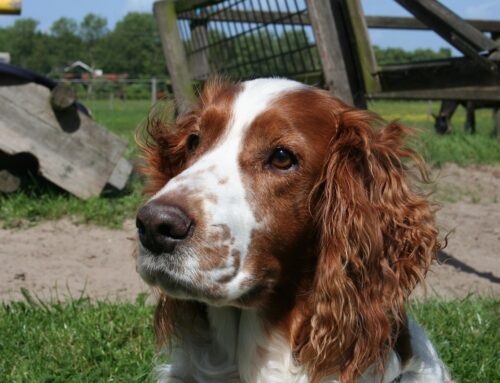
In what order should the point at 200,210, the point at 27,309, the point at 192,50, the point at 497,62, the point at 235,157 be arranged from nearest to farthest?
the point at 200,210 → the point at 235,157 → the point at 27,309 → the point at 497,62 → the point at 192,50

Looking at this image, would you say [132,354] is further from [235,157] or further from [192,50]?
[192,50]

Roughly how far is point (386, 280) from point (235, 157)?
2.25 feet

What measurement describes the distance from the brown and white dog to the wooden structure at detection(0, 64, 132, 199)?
13.3 ft

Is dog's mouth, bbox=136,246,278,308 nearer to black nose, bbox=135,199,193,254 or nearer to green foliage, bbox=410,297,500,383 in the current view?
black nose, bbox=135,199,193,254

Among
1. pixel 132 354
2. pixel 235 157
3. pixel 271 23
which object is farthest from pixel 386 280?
pixel 271 23

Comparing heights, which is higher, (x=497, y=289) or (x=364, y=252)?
(x=364, y=252)

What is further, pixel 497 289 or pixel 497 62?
pixel 497 289

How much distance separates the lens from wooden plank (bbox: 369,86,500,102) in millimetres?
4961

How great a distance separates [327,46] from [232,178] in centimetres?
279

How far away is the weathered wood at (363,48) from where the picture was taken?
17.2 ft

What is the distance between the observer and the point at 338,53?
5113 mm

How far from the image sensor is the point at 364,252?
104 inches

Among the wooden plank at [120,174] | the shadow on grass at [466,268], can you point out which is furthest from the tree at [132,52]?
the shadow on grass at [466,268]

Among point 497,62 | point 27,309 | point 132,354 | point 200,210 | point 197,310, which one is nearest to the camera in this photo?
point 200,210
